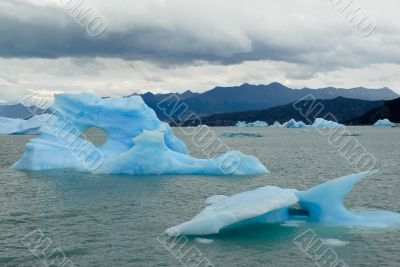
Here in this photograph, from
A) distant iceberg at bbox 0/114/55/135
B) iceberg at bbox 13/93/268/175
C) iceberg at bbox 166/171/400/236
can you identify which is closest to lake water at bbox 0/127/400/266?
iceberg at bbox 166/171/400/236

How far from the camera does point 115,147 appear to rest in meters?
32.8

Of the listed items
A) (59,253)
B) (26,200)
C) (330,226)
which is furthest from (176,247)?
(26,200)

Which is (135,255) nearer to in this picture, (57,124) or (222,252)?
(222,252)

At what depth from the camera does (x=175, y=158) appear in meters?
28.4

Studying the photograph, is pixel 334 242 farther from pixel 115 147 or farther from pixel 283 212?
pixel 115 147

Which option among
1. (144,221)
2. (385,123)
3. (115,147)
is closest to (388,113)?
(385,123)

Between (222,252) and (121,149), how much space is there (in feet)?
71.7

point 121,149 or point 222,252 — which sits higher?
point 121,149

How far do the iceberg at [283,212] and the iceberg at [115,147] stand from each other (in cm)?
1164

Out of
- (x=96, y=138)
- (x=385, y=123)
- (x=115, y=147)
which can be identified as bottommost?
(x=115, y=147)

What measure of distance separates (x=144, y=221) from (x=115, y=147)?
58.8 feet

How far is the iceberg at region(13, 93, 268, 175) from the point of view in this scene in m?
27.1

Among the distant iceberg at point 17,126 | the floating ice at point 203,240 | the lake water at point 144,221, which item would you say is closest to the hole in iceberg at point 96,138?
the distant iceberg at point 17,126

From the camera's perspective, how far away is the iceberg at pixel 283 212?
42.7ft
